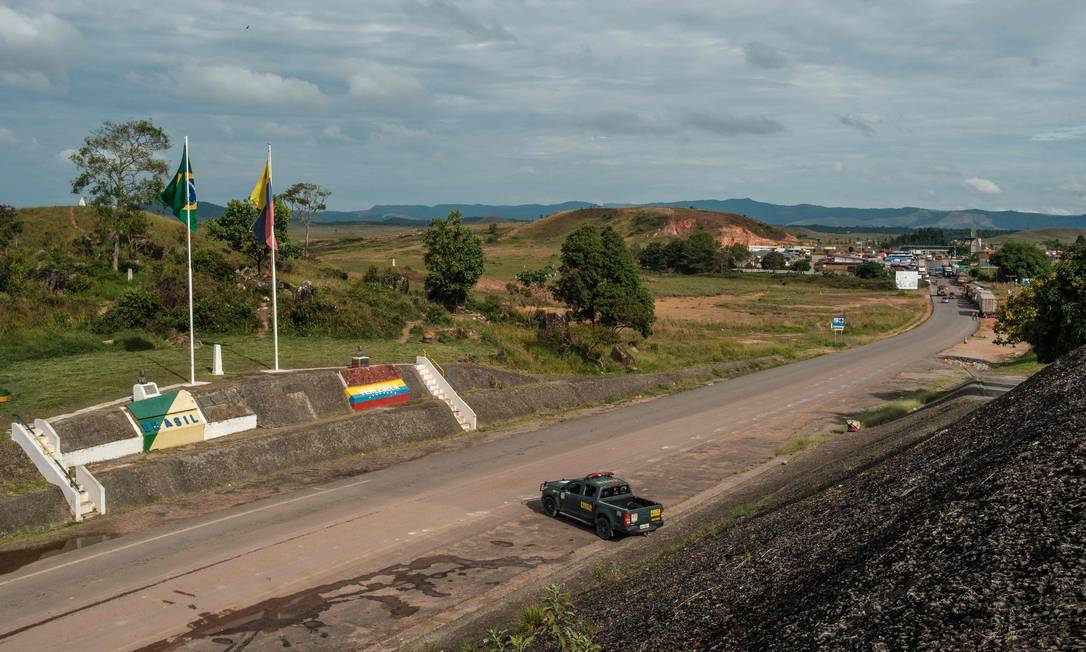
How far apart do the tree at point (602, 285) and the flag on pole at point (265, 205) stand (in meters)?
33.0

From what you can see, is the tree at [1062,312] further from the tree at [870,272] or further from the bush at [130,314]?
the tree at [870,272]

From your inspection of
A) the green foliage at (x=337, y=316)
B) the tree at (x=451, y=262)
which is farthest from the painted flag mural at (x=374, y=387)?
the tree at (x=451, y=262)

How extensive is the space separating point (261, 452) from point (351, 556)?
9.75 metres

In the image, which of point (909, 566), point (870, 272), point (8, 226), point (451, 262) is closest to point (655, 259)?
point (870, 272)

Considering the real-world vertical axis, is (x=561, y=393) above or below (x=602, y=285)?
below

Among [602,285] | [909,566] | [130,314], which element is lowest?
[909,566]

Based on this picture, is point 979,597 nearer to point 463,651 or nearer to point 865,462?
point 463,651

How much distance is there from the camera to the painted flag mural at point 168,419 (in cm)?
2738

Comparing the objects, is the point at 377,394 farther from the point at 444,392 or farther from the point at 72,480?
the point at 72,480

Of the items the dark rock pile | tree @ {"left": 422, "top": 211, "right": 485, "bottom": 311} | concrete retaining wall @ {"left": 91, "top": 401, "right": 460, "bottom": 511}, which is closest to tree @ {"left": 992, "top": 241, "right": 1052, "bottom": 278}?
tree @ {"left": 422, "top": 211, "right": 485, "bottom": 311}

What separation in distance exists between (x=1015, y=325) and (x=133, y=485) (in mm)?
55144

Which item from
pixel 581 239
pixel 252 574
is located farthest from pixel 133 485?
pixel 581 239

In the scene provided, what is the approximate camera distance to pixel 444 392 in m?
38.7

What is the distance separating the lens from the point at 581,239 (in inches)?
2576
